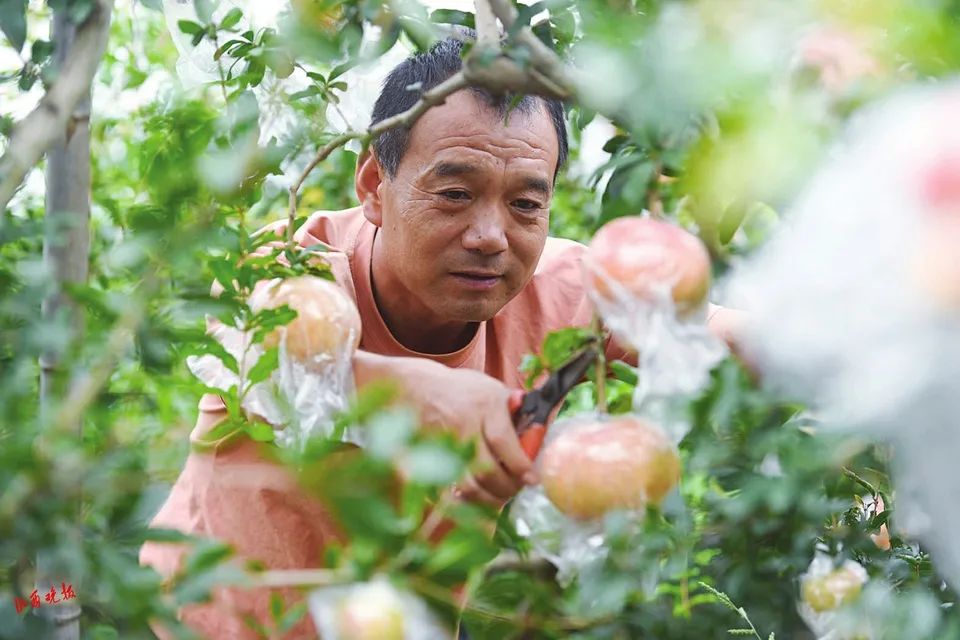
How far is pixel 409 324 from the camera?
173cm

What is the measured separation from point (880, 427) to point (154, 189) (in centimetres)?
61

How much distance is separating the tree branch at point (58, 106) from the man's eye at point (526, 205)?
639 millimetres

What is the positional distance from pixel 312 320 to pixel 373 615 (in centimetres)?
42

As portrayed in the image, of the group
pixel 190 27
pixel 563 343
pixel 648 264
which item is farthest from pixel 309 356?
pixel 190 27

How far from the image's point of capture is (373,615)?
0.69 meters

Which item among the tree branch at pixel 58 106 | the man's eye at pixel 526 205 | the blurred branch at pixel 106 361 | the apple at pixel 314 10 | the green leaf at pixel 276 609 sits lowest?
the man's eye at pixel 526 205

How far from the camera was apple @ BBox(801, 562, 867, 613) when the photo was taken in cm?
105

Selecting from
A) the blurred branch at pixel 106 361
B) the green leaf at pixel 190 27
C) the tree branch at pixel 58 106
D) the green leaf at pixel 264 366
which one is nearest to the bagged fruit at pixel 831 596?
the green leaf at pixel 264 366

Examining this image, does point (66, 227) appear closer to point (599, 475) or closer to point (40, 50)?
point (40, 50)

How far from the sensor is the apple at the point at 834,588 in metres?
1.05

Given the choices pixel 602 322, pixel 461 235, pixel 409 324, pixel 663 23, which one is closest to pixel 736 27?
pixel 663 23

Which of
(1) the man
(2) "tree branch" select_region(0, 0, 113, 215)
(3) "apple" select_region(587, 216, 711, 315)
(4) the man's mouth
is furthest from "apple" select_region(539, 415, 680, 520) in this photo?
(4) the man's mouth

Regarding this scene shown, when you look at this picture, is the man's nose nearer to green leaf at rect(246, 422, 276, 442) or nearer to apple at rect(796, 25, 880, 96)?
green leaf at rect(246, 422, 276, 442)

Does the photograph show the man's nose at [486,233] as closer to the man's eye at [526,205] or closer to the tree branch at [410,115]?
the man's eye at [526,205]
